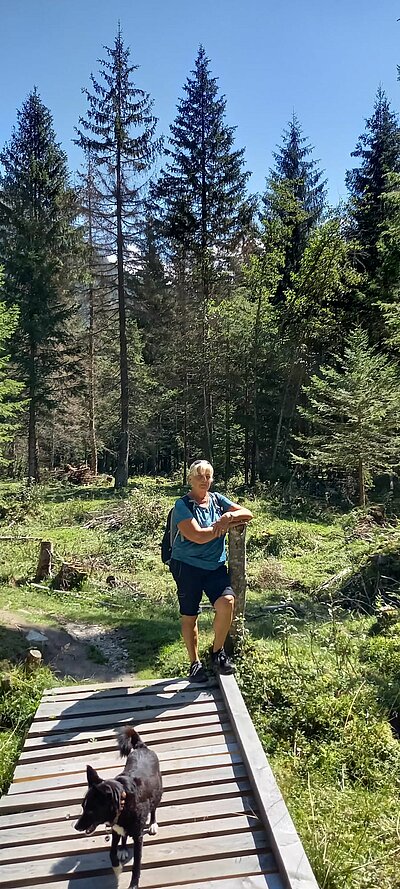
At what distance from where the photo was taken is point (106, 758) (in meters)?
3.59

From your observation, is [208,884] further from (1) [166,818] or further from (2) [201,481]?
(2) [201,481]

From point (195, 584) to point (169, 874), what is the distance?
6.85 feet

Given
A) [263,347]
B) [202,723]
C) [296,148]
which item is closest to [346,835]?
[202,723]

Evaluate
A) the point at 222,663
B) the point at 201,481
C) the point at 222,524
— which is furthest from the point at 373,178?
the point at 222,663

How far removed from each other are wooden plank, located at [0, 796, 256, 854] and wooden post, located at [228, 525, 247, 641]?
75.3 inches

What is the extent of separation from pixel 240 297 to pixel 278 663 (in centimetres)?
1756

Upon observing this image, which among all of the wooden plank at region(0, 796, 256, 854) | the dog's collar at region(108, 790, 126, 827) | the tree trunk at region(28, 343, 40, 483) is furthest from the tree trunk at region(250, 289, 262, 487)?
the dog's collar at region(108, 790, 126, 827)

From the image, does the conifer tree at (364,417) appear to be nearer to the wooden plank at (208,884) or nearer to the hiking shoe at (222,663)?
the hiking shoe at (222,663)

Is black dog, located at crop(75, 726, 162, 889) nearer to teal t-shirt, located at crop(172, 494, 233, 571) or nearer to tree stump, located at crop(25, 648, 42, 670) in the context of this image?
teal t-shirt, located at crop(172, 494, 233, 571)

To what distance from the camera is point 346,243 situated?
20109 mm

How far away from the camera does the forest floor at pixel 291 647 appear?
11.8 ft

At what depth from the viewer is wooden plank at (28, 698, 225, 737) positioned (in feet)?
13.0

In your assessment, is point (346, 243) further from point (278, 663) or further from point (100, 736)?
point (100, 736)

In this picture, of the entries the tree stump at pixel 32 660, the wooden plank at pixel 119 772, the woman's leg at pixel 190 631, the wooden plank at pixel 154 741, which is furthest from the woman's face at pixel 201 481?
the tree stump at pixel 32 660
